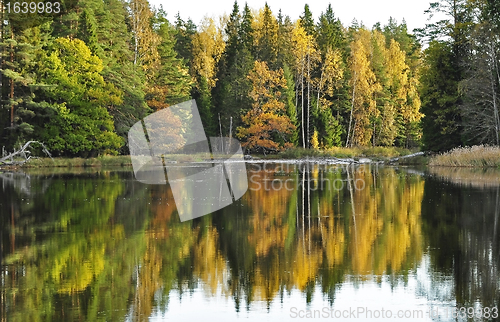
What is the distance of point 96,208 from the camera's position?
60.3 feet

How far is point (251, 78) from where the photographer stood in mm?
61750

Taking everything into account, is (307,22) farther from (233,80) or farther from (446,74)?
(446,74)

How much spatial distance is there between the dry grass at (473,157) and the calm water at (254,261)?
2021 cm

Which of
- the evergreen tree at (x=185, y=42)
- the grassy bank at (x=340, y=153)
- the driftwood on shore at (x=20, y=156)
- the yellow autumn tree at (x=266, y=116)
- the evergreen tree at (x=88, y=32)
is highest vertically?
the evergreen tree at (x=185, y=42)

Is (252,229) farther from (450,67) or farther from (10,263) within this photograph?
(450,67)

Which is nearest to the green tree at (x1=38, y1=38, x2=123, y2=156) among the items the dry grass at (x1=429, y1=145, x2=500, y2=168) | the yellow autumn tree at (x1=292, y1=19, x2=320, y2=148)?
the yellow autumn tree at (x1=292, y1=19, x2=320, y2=148)

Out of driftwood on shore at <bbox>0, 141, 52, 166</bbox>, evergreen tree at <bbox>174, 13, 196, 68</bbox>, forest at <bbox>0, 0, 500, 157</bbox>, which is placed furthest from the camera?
evergreen tree at <bbox>174, 13, 196, 68</bbox>

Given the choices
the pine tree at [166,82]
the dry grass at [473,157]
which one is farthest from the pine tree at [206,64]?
the dry grass at [473,157]

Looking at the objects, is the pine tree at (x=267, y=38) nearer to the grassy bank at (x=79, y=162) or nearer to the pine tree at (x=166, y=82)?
the pine tree at (x=166, y=82)

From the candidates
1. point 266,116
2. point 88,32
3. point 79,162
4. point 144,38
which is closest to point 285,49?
point 266,116

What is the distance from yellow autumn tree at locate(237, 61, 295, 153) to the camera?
6050 centimetres

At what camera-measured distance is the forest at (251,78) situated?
45.0 metres

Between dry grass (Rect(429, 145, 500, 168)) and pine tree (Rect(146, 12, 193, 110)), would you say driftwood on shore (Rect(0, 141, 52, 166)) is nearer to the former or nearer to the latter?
pine tree (Rect(146, 12, 193, 110))

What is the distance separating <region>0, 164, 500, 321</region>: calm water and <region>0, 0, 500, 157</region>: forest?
27852 mm
